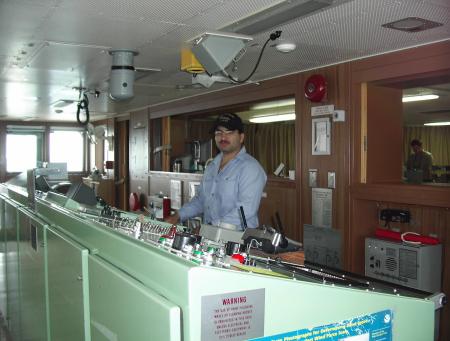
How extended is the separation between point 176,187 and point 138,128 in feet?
6.52

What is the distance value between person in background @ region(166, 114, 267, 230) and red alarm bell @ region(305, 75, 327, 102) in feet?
4.11

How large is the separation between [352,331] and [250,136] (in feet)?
31.4

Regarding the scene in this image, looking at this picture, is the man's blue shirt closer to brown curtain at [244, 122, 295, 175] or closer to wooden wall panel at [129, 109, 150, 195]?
wooden wall panel at [129, 109, 150, 195]

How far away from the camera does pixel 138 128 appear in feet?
27.8

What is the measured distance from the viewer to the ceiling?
2.67 metres

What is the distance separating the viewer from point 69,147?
37.9 ft

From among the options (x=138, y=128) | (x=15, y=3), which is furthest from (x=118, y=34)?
(x=138, y=128)

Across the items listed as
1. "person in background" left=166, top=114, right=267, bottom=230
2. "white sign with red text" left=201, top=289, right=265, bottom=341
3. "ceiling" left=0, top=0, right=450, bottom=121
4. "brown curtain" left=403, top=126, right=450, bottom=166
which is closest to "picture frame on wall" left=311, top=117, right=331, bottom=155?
"ceiling" left=0, top=0, right=450, bottom=121

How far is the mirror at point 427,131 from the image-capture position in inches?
233

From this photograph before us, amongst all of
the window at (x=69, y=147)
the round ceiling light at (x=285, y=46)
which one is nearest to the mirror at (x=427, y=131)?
the round ceiling light at (x=285, y=46)

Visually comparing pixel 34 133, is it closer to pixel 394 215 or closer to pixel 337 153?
pixel 337 153

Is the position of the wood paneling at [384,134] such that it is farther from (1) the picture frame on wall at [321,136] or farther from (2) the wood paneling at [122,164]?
(2) the wood paneling at [122,164]

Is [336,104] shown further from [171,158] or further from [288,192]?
[171,158]

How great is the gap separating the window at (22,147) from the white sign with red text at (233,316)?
10.4m
